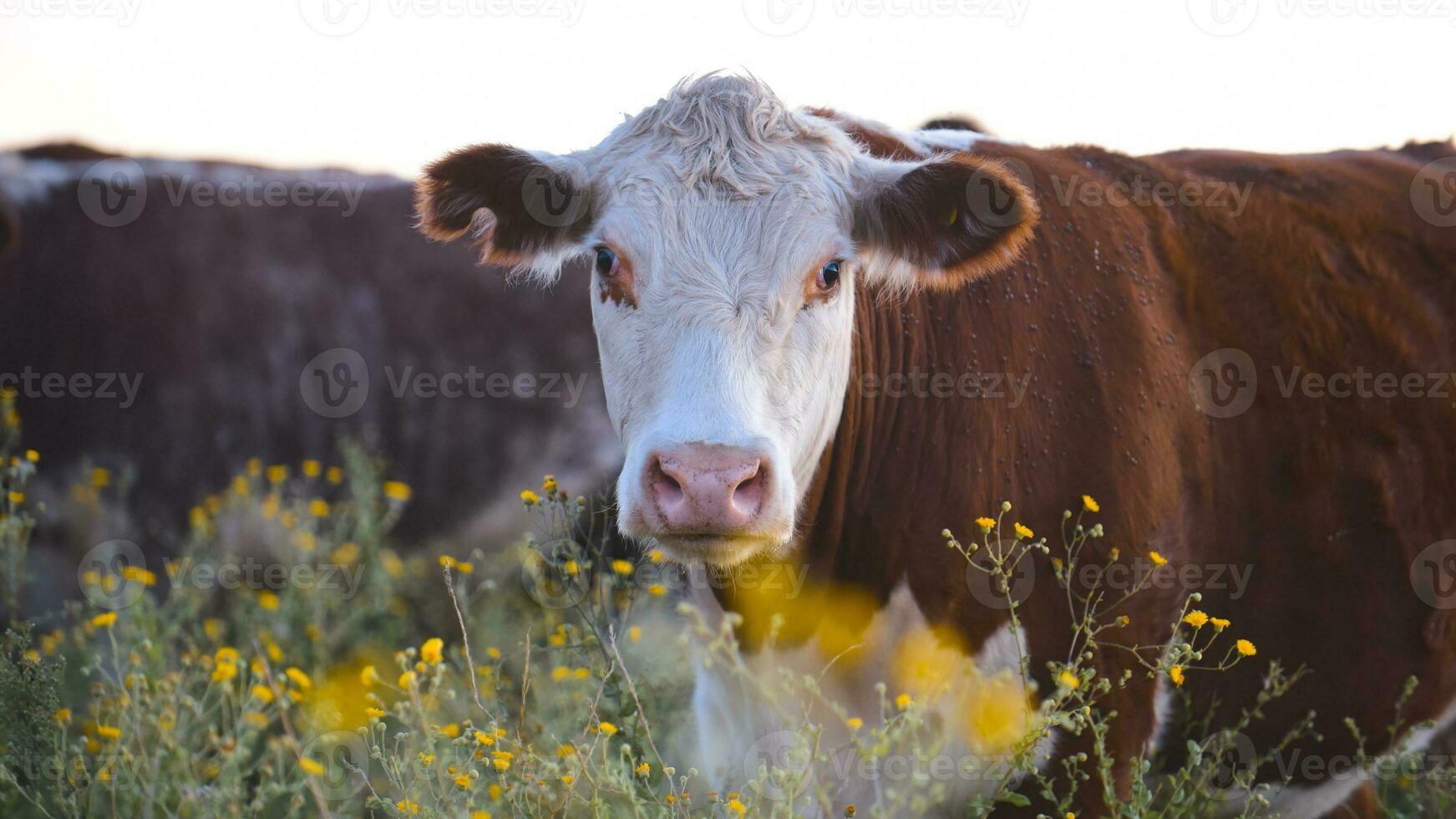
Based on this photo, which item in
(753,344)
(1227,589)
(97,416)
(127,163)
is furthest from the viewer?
(127,163)

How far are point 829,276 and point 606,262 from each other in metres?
0.59

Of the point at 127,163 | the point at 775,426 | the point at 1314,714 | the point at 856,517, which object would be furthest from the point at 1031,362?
the point at 127,163

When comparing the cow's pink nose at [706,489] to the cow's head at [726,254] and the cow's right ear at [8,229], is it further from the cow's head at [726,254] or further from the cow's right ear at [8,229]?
the cow's right ear at [8,229]

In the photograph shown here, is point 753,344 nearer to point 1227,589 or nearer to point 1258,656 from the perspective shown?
point 1227,589

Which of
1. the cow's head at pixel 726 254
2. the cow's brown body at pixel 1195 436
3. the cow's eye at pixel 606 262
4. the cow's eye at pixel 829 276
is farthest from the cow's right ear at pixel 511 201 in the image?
the cow's brown body at pixel 1195 436

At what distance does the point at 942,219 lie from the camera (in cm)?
327

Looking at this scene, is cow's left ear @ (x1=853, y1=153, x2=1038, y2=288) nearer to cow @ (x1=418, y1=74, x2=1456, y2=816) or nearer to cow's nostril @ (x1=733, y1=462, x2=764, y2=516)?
cow @ (x1=418, y1=74, x2=1456, y2=816)

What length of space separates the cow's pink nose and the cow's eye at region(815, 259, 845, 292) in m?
0.65

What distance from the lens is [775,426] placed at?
2.95 meters

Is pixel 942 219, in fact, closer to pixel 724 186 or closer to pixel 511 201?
pixel 724 186

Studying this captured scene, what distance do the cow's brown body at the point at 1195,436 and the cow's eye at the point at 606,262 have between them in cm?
75

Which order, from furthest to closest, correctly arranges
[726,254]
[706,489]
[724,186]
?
[724,186]
[726,254]
[706,489]

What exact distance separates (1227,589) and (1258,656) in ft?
0.87

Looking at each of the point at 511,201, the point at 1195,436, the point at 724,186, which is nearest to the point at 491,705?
the point at 511,201
